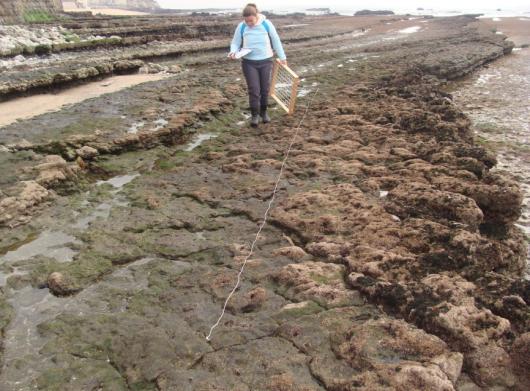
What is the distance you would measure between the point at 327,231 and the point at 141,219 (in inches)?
86.9

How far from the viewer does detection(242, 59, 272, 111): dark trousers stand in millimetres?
7579

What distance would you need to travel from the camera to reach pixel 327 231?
4508mm

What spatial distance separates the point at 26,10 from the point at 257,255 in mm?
35878

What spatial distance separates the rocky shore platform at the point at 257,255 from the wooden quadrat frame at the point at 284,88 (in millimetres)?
955

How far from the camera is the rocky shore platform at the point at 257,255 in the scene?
9.43 ft

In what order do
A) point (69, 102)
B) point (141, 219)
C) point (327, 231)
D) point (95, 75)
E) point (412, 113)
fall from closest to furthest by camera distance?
point (327, 231) → point (141, 219) → point (412, 113) → point (69, 102) → point (95, 75)

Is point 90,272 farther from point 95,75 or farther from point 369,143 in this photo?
point 95,75

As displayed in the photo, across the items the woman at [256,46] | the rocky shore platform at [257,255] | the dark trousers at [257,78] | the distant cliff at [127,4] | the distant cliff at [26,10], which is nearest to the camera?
the rocky shore platform at [257,255]

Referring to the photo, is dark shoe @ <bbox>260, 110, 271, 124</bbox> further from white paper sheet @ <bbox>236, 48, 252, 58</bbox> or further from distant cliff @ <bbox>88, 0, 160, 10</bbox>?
distant cliff @ <bbox>88, 0, 160, 10</bbox>

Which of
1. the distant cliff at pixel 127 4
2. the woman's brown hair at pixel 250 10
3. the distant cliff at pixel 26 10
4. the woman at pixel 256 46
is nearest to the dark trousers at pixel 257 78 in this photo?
the woman at pixel 256 46

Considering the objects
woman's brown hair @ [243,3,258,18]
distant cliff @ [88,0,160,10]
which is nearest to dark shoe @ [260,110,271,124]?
woman's brown hair @ [243,3,258,18]

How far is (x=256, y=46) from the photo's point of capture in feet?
24.1

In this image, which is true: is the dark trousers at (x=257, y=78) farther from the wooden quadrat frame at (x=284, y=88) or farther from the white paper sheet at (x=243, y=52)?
the wooden quadrat frame at (x=284, y=88)

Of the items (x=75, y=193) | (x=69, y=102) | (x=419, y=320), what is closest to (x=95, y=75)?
(x=69, y=102)
